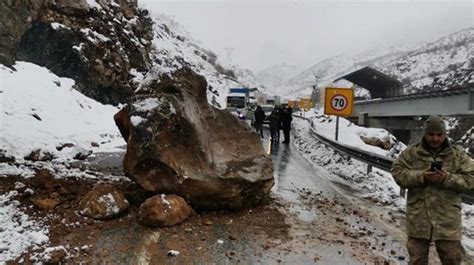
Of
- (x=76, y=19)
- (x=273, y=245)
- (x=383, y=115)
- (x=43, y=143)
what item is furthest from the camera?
(x=383, y=115)

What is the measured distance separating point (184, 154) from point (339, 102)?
1077cm

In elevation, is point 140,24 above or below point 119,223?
above

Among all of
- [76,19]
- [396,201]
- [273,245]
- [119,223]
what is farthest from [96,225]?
[76,19]

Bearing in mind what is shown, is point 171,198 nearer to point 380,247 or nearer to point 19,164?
point 380,247

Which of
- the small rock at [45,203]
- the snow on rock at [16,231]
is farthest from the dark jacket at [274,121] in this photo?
the snow on rock at [16,231]

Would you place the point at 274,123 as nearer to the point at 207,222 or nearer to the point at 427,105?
the point at 427,105

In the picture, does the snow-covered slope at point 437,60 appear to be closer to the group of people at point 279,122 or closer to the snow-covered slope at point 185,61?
the snow-covered slope at point 185,61

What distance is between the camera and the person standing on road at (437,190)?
4254 mm

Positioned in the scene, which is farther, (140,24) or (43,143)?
(140,24)

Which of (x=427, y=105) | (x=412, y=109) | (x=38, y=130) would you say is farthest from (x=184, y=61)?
(x=412, y=109)

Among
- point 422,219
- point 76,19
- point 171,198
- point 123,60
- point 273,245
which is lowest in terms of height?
point 273,245

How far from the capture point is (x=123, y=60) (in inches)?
977

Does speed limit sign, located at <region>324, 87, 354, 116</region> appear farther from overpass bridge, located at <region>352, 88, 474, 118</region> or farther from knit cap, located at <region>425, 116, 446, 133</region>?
knit cap, located at <region>425, 116, 446, 133</region>

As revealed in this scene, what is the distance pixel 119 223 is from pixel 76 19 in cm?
1947
